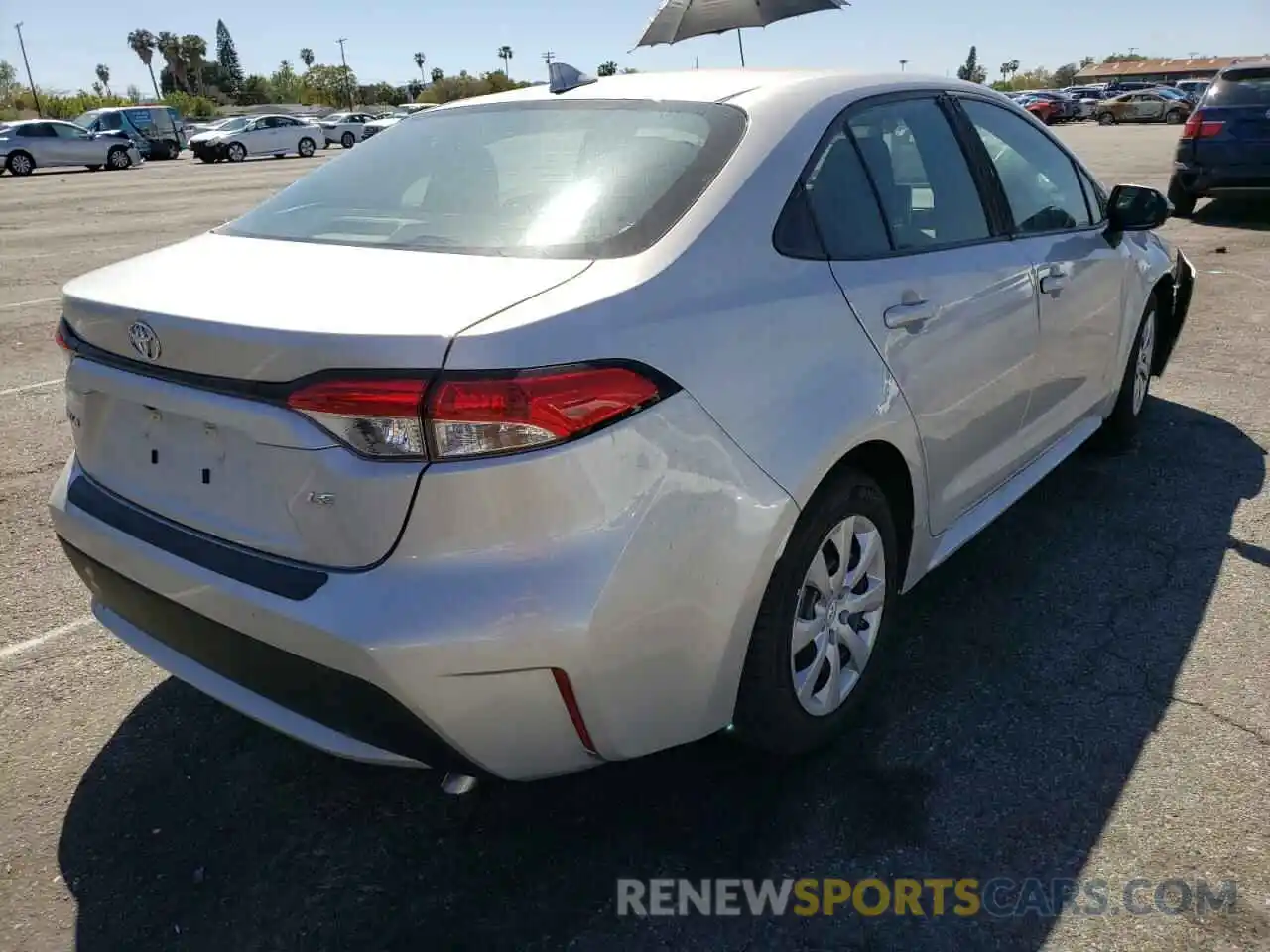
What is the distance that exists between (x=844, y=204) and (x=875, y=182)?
214 mm

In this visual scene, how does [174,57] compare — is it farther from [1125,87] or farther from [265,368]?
[265,368]

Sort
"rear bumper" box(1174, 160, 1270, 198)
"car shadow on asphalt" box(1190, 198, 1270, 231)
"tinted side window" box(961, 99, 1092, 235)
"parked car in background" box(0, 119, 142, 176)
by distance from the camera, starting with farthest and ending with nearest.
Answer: "parked car in background" box(0, 119, 142, 176), "car shadow on asphalt" box(1190, 198, 1270, 231), "rear bumper" box(1174, 160, 1270, 198), "tinted side window" box(961, 99, 1092, 235)

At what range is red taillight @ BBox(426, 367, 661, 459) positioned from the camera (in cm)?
179

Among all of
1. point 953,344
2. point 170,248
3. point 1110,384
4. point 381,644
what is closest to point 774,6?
point 1110,384

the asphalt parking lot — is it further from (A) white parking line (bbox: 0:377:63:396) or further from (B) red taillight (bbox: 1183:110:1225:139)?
(B) red taillight (bbox: 1183:110:1225:139)

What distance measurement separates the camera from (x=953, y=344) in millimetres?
2855

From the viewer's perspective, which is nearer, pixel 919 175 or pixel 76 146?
pixel 919 175

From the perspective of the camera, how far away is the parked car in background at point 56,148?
28125 mm

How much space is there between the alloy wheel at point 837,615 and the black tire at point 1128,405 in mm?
2396

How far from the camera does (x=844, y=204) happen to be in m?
2.64

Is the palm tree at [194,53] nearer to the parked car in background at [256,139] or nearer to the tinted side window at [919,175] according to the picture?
the parked car in background at [256,139]

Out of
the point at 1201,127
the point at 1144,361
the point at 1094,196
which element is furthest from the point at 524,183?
the point at 1201,127

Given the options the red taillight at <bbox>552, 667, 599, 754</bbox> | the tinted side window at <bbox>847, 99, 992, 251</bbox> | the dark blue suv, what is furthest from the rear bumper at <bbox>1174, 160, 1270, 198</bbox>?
the red taillight at <bbox>552, 667, 599, 754</bbox>

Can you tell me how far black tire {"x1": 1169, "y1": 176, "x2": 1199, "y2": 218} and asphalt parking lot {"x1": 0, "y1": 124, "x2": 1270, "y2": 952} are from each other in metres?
10.0
